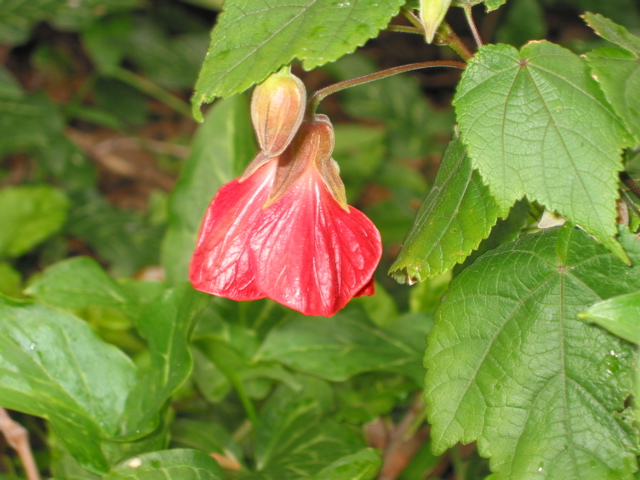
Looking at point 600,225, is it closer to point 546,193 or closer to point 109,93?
point 546,193

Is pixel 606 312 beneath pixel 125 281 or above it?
above

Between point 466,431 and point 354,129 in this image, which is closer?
point 466,431

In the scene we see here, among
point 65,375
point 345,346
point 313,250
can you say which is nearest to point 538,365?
point 313,250

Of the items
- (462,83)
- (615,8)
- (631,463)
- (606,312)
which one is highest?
(615,8)

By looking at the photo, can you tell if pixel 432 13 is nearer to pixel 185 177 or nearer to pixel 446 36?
pixel 446 36

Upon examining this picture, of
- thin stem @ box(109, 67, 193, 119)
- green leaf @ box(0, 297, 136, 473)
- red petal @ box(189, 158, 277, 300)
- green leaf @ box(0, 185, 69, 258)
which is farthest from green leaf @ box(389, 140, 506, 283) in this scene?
thin stem @ box(109, 67, 193, 119)

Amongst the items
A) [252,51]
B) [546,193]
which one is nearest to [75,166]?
[252,51]

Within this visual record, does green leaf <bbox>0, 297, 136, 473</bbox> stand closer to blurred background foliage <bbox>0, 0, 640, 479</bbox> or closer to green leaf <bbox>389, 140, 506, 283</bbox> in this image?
blurred background foliage <bbox>0, 0, 640, 479</bbox>
